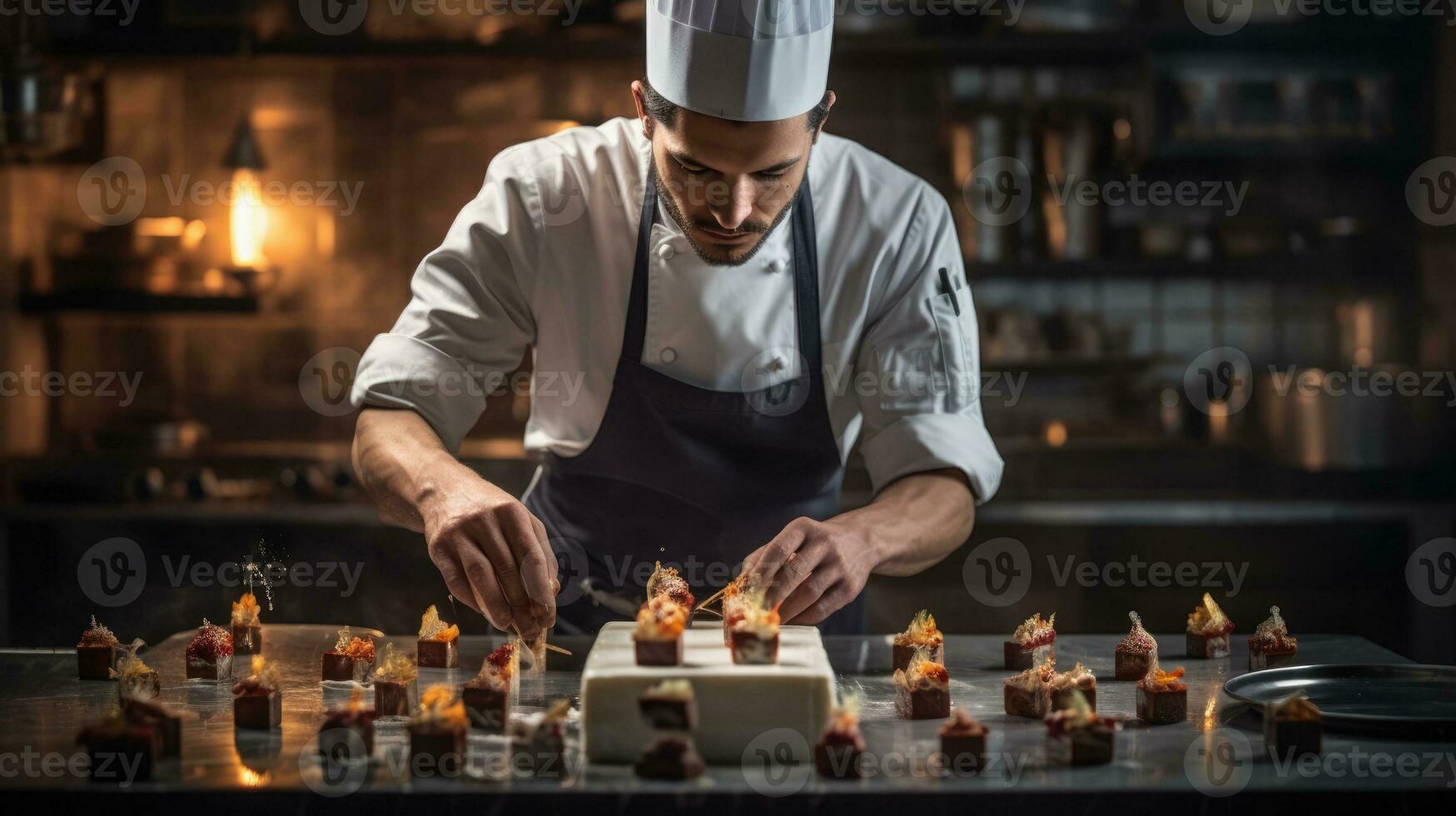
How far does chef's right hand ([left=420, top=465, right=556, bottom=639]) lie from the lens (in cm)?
172

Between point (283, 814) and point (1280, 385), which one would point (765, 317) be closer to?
point (283, 814)

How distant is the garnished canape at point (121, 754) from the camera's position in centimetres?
134

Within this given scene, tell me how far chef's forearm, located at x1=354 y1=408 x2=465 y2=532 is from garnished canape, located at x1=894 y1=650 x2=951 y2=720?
0.71m

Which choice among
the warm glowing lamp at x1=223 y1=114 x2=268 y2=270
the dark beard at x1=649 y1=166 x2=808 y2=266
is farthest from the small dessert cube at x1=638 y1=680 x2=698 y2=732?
the warm glowing lamp at x1=223 y1=114 x2=268 y2=270

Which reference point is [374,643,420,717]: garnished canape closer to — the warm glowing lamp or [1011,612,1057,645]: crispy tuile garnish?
[1011,612,1057,645]: crispy tuile garnish

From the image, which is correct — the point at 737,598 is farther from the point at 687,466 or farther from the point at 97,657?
the point at 97,657

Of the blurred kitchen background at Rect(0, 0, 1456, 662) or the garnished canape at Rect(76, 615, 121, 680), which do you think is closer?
the garnished canape at Rect(76, 615, 121, 680)

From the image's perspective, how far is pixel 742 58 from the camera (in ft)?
6.59

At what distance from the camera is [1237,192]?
454 centimetres

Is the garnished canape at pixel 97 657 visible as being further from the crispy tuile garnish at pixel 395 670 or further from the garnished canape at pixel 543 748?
the garnished canape at pixel 543 748

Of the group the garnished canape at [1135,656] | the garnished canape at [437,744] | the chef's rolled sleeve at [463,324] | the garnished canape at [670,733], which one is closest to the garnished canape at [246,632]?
the chef's rolled sleeve at [463,324]

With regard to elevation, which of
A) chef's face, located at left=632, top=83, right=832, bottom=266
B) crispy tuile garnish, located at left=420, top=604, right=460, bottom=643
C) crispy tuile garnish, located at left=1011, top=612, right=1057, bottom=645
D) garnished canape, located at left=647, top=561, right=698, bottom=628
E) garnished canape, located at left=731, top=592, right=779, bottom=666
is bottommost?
crispy tuile garnish, located at left=1011, top=612, right=1057, bottom=645

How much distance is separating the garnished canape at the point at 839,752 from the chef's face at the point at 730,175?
2.73ft

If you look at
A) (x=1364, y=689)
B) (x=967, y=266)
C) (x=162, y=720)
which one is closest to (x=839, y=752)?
(x=162, y=720)
